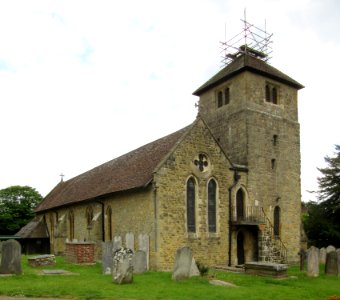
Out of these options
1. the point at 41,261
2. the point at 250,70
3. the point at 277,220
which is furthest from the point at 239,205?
the point at 41,261

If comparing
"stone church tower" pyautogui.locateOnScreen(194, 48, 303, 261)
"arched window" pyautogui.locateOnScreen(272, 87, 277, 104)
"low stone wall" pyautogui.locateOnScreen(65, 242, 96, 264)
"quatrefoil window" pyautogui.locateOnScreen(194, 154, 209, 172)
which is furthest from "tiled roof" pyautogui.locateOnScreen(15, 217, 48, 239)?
"arched window" pyautogui.locateOnScreen(272, 87, 277, 104)

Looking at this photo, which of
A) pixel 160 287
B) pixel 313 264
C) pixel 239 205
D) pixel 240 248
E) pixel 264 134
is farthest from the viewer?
pixel 264 134

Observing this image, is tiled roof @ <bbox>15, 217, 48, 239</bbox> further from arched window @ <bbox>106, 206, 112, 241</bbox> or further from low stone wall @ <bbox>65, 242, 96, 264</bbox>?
low stone wall @ <bbox>65, 242, 96, 264</bbox>

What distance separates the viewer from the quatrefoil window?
76.9 ft

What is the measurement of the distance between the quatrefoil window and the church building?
0.05m

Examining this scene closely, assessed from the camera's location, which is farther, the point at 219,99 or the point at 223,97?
the point at 219,99

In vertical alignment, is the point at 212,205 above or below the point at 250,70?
below

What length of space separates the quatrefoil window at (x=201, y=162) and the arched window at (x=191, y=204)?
83 centimetres

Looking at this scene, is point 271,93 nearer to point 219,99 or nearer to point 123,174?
point 219,99

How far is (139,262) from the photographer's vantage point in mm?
19047

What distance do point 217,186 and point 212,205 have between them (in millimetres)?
1101

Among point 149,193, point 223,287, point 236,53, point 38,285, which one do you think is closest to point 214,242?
point 149,193

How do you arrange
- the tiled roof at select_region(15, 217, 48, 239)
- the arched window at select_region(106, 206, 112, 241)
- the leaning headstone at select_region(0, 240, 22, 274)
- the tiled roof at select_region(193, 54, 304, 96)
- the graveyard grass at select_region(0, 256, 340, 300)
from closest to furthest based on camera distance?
the graveyard grass at select_region(0, 256, 340, 300)
the leaning headstone at select_region(0, 240, 22, 274)
the arched window at select_region(106, 206, 112, 241)
the tiled roof at select_region(193, 54, 304, 96)
the tiled roof at select_region(15, 217, 48, 239)

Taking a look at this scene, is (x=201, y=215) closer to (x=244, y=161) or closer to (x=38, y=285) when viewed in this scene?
(x=244, y=161)
